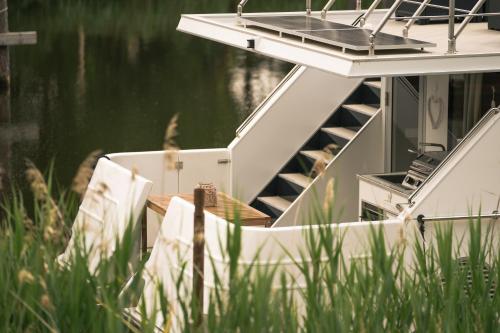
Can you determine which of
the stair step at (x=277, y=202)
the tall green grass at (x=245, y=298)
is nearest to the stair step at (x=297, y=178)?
the stair step at (x=277, y=202)

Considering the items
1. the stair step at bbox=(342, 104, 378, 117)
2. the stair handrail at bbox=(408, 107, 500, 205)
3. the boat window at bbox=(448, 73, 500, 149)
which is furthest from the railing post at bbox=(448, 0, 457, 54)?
the stair step at bbox=(342, 104, 378, 117)

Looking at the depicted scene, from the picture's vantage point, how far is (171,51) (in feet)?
101

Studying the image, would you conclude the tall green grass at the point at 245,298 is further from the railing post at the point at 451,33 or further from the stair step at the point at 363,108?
the stair step at the point at 363,108

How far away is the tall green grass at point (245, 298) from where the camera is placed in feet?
23.2

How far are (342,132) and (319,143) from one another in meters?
0.30

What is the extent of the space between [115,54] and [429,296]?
23.1 meters

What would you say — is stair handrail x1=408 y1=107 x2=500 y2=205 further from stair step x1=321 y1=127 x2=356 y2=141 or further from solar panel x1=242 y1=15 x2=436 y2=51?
stair step x1=321 y1=127 x2=356 y2=141

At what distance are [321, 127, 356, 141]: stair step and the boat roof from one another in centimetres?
88

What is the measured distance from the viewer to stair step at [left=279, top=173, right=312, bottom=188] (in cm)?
1196

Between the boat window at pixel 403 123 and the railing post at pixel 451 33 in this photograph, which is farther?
the boat window at pixel 403 123

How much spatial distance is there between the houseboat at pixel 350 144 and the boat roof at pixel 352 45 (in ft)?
0.04

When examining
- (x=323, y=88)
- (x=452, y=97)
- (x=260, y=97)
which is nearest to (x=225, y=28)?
(x=323, y=88)

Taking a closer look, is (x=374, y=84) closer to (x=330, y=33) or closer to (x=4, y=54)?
(x=330, y=33)

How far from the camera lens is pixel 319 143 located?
12.4m
